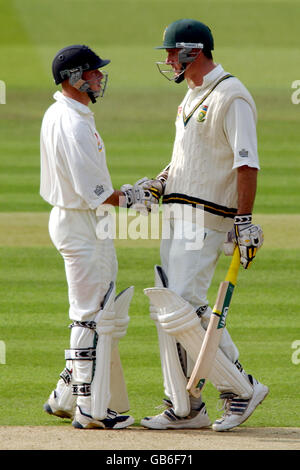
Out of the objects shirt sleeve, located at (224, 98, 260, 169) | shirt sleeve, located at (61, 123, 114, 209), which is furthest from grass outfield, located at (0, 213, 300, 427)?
shirt sleeve, located at (224, 98, 260, 169)

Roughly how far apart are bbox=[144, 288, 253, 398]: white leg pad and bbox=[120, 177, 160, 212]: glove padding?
433 millimetres

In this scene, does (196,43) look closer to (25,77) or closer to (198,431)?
(198,431)

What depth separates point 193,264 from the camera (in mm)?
4914

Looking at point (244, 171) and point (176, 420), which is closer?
point (244, 171)

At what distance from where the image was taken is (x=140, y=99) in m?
21.3

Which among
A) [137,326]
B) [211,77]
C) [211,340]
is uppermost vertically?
[211,77]

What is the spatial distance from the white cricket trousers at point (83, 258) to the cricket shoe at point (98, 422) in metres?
0.46

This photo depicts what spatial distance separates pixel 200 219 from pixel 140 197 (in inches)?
12.6

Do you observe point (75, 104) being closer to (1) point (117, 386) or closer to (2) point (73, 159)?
(2) point (73, 159)

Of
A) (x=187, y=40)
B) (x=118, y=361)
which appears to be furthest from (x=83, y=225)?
(x=187, y=40)

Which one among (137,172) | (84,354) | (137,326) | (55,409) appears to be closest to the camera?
(84,354)

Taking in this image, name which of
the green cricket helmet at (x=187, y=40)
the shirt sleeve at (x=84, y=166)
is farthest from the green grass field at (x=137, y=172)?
the green cricket helmet at (x=187, y=40)

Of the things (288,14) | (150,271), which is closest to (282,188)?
(150,271)

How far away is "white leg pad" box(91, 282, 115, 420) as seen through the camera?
15.8ft
